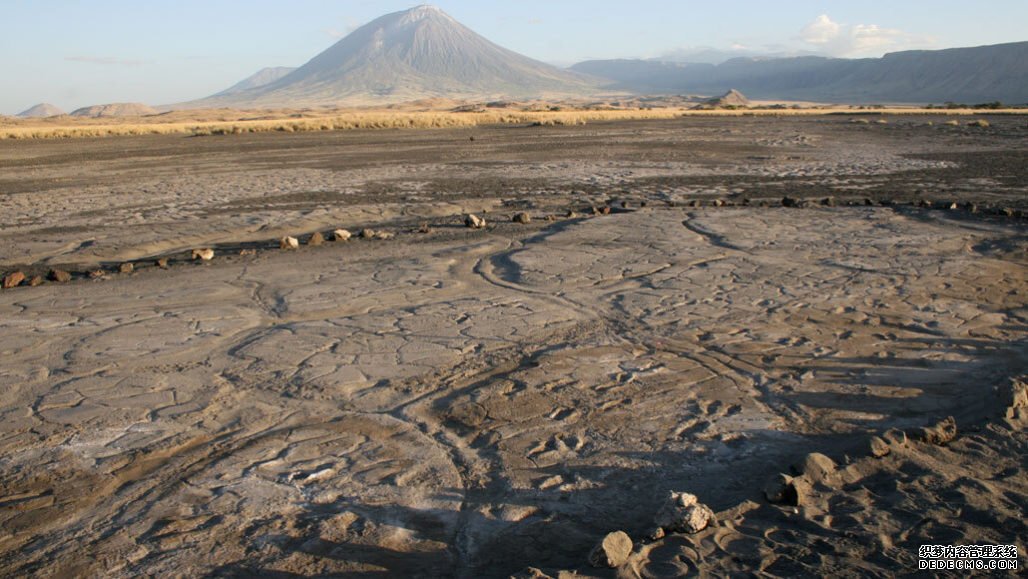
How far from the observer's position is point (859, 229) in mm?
10383

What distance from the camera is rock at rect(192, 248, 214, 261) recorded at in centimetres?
939

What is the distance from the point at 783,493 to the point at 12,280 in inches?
296

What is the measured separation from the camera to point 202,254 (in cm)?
942

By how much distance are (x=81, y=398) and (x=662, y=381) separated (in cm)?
344

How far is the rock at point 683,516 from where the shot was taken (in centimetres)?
350

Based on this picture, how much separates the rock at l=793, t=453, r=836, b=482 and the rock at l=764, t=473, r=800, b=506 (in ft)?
0.59

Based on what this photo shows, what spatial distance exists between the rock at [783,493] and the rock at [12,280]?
24.2ft

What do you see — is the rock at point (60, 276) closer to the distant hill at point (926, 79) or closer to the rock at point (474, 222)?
the rock at point (474, 222)

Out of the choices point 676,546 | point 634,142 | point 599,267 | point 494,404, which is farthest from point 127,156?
point 676,546

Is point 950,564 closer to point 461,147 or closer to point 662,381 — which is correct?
point 662,381

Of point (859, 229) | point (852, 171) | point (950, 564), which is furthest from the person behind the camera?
point (852, 171)

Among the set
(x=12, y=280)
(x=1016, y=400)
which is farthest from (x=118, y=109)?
(x=1016, y=400)

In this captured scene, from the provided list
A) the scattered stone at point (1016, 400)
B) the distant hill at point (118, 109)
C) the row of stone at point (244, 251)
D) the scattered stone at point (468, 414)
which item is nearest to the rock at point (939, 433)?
the scattered stone at point (1016, 400)

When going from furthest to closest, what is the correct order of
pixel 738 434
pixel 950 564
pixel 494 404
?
pixel 494 404 < pixel 738 434 < pixel 950 564
